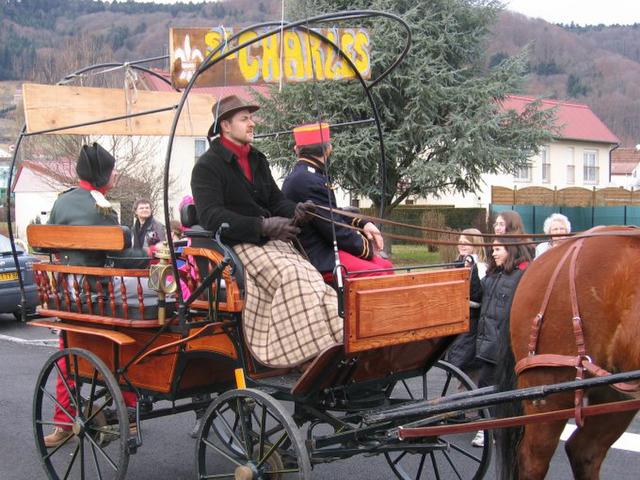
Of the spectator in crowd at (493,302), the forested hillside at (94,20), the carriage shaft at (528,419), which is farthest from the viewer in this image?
the forested hillside at (94,20)

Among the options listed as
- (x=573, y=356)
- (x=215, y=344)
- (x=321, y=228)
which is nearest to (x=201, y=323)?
(x=215, y=344)

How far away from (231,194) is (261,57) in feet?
2.87

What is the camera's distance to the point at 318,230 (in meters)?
4.89

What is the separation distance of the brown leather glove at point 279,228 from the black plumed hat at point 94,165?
1.70 metres

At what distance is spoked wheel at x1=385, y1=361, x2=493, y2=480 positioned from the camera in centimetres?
447

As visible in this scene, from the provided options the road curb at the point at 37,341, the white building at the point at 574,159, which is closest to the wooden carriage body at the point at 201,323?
the road curb at the point at 37,341

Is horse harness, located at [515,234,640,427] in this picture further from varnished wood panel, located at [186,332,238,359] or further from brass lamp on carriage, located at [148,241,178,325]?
brass lamp on carriage, located at [148,241,178,325]

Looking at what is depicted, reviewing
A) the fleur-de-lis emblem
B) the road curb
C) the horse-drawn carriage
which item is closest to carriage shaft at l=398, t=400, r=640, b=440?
the horse-drawn carriage

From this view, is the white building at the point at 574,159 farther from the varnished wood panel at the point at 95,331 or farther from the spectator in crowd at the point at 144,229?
the varnished wood panel at the point at 95,331

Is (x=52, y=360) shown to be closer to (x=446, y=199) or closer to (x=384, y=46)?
(x=384, y=46)

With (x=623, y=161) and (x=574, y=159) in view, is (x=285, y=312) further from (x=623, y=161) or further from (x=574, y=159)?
(x=623, y=161)

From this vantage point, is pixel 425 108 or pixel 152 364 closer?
pixel 152 364

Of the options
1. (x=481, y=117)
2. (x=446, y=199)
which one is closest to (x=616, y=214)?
→ (x=481, y=117)

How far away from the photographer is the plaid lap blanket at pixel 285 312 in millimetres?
4289
